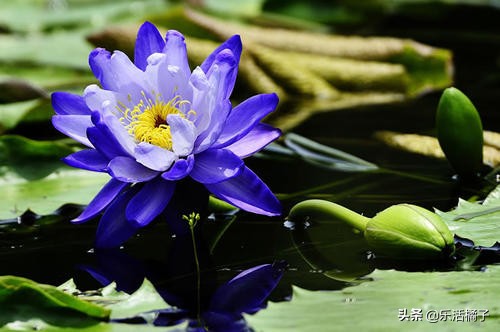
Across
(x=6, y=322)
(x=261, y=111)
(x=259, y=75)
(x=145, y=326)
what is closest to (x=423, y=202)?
(x=261, y=111)

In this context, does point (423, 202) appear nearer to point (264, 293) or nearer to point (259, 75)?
point (264, 293)

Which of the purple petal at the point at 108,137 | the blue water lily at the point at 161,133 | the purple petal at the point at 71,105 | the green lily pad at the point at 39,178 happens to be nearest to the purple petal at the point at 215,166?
the blue water lily at the point at 161,133

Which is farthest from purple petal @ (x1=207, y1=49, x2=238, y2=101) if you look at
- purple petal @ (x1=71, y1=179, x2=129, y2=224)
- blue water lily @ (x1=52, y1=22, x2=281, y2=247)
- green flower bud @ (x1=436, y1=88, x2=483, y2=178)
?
green flower bud @ (x1=436, y1=88, x2=483, y2=178)

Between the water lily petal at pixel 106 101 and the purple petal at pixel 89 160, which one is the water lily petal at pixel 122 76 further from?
the purple petal at pixel 89 160

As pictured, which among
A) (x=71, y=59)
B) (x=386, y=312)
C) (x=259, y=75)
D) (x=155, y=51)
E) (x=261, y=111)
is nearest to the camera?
(x=386, y=312)

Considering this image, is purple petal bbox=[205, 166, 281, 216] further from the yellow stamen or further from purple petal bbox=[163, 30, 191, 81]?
purple petal bbox=[163, 30, 191, 81]

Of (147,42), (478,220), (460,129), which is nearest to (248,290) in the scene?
(478,220)

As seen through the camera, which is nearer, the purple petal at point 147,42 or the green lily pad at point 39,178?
the purple petal at point 147,42
